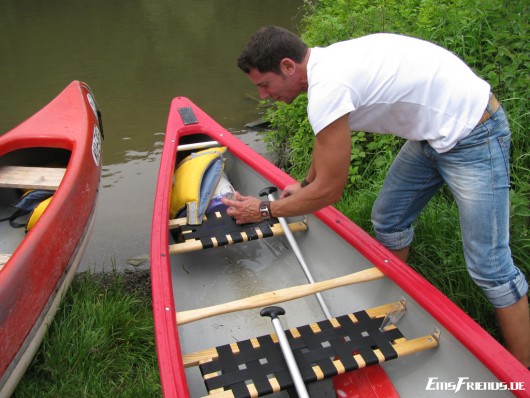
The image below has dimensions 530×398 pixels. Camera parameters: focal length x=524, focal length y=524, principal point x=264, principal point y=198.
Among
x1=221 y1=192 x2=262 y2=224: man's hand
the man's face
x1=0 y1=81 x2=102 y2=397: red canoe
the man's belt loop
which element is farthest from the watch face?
x1=0 y1=81 x2=102 y2=397: red canoe

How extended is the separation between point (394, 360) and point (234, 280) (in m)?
1.22

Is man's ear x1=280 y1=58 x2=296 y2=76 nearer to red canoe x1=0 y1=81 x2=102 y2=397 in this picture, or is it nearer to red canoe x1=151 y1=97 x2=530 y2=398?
red canoe x1=151 y1=97 x2=530 y2=398

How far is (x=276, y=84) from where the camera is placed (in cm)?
220

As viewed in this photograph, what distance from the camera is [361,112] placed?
215 cm

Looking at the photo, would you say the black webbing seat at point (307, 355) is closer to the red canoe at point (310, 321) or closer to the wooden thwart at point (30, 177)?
the red canoe at point (310, 321)

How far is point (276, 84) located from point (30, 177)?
2530mm

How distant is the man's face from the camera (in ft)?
7.08

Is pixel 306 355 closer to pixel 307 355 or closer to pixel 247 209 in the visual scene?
pixel 307 355

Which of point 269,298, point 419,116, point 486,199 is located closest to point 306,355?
point 269,298

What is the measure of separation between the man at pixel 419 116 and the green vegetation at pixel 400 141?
590 millimetres

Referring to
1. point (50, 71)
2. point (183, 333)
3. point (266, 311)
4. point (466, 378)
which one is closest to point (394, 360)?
point (466, 378)

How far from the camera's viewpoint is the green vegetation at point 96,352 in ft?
8.88

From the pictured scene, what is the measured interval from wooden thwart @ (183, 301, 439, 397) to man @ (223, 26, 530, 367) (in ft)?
1.35

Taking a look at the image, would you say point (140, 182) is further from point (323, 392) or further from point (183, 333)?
point (323, 392)
